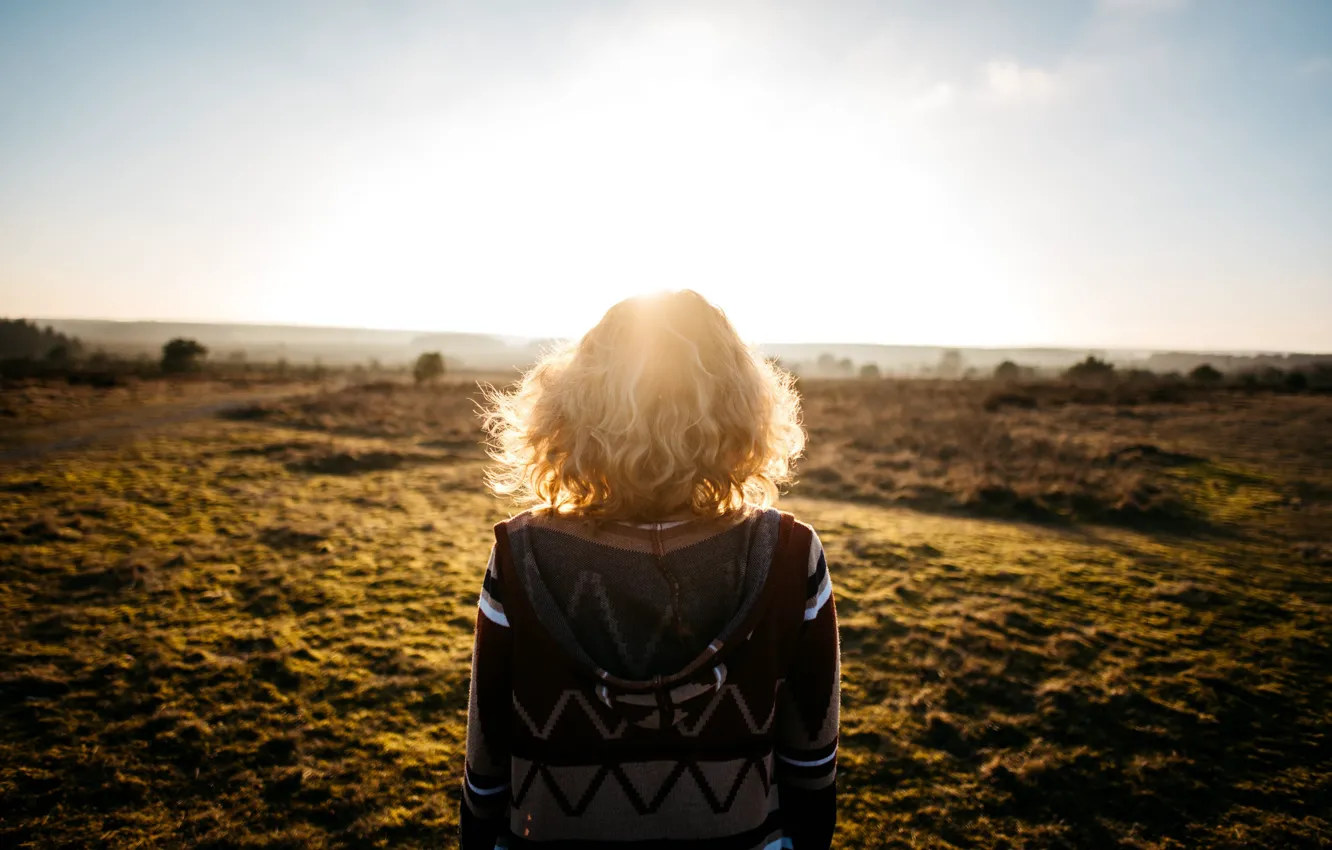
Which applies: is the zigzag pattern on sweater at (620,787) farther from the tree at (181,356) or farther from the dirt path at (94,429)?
the tree at (181,356)

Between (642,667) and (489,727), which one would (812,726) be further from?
(489,727)

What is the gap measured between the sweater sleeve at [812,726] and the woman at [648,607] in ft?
0.04

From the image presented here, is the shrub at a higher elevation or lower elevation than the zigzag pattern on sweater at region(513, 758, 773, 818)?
higher

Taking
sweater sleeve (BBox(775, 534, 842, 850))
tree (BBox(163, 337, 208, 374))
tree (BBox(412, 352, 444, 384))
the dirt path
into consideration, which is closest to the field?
sweater sleeve (BBox(775, 534, 842, 850))

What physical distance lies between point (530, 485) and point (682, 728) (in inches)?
30.2

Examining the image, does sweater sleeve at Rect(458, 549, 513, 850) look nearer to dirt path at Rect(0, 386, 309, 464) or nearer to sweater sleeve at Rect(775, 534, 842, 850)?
sweater sleeve at Rect(775, 534, 842, 850)

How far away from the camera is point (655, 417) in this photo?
1.35 m

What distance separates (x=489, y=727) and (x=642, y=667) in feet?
1.66

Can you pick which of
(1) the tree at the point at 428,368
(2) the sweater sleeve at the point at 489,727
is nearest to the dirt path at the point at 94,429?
(2) the sweater sleeve at the point at 489,727

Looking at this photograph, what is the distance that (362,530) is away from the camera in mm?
7969

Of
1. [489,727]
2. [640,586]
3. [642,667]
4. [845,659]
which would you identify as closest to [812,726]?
[642,667]

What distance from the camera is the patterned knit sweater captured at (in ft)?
4.23

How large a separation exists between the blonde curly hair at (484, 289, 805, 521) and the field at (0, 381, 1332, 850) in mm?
2788

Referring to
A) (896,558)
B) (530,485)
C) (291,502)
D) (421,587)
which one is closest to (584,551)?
(530,485)
